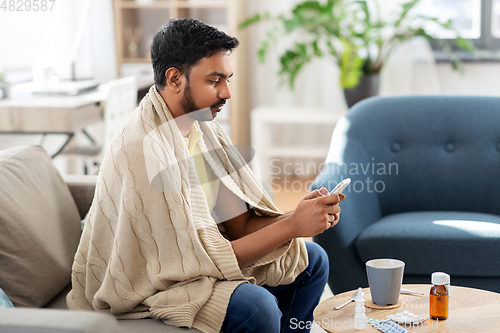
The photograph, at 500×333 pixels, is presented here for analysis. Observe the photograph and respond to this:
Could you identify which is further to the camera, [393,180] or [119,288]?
[393,180]

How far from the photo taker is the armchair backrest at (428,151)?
6.58ft

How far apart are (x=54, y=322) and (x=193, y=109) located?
61 cm

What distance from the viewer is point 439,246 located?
1685 millimetres

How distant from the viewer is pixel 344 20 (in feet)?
11.2

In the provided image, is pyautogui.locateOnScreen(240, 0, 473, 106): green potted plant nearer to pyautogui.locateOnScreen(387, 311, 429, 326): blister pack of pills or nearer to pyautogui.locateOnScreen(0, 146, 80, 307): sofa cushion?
pyautogui.locateOnScreen(0, 146, 80, 307): sofa cushion

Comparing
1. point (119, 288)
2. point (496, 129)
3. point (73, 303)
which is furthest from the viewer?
point (496, 129)

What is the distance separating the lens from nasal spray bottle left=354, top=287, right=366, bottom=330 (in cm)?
109

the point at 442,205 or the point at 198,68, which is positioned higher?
the point at 198,68

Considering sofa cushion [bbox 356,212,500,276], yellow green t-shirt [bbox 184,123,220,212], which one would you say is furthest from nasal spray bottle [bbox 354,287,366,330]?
sofa cushion [bbox 356,212,500,276]

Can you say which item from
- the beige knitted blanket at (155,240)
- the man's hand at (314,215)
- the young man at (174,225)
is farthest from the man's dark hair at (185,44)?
the man's hand at (314,215)

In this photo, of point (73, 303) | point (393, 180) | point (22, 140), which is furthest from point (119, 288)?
point (22, 140)

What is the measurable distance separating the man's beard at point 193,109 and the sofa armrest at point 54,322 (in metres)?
0.57

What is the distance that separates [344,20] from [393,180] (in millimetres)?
1690

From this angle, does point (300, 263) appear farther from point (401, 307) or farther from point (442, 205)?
point (442, 205)
